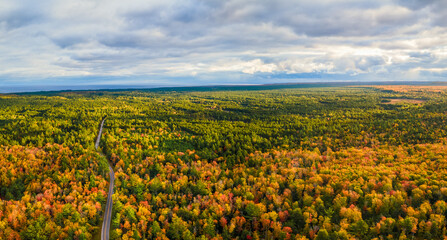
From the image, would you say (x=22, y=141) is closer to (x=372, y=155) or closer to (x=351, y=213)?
(x=351, y=213)

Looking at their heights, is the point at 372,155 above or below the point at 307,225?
above

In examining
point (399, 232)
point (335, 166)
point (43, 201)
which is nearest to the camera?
point (399, 232)

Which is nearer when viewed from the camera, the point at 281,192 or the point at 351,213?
the point at 351,213

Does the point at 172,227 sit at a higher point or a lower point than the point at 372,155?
lower

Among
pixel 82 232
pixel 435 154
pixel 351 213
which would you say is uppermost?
pixel 435 154

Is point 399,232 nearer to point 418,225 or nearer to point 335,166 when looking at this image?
point 418,225

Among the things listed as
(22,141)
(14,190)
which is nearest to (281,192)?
(14,190)

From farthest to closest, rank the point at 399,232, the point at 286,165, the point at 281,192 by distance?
the point at 286,165, the point at 281,192, the point at 399,232

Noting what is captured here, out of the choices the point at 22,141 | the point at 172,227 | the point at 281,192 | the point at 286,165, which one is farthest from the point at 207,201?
the point at 22,141

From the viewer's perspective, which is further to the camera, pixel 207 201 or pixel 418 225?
pixel 207 201
